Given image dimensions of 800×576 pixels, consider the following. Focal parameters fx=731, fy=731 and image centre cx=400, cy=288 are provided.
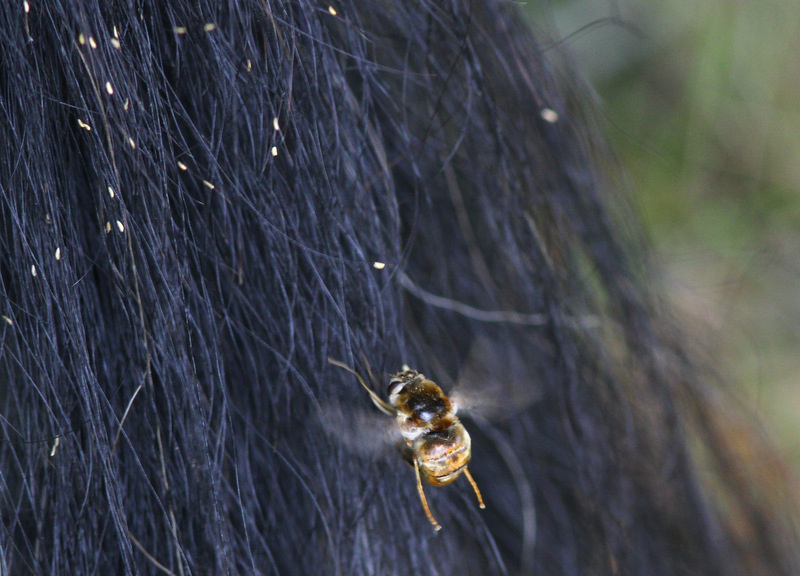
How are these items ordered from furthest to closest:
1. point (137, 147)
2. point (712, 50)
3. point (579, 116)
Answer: point (712, 50)
point (579, 116)
point (137, 147)

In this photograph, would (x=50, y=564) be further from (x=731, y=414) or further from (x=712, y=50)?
(x=712, y=50)

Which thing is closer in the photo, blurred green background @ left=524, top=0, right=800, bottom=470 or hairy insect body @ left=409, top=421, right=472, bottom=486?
hairy insect body @ left=409, top=421, right=472, bottom=486

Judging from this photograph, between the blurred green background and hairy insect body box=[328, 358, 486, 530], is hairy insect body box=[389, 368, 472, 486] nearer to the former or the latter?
hairy insect body box=[328, 358, 486, 530]

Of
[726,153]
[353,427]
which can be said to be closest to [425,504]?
[353,427]

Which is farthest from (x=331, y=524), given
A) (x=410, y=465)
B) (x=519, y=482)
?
(x=519, y=482)

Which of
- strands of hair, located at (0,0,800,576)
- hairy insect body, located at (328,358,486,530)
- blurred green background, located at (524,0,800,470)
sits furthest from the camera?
blurred green background, located at (524,0,800,470)

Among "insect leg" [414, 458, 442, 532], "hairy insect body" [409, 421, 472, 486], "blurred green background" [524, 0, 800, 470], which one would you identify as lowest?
"insect leg" [414, 458, 442, 532]

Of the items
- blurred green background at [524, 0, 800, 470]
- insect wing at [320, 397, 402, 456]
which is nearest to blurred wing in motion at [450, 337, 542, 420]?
insect wing at [320, 397, 402, 456]
